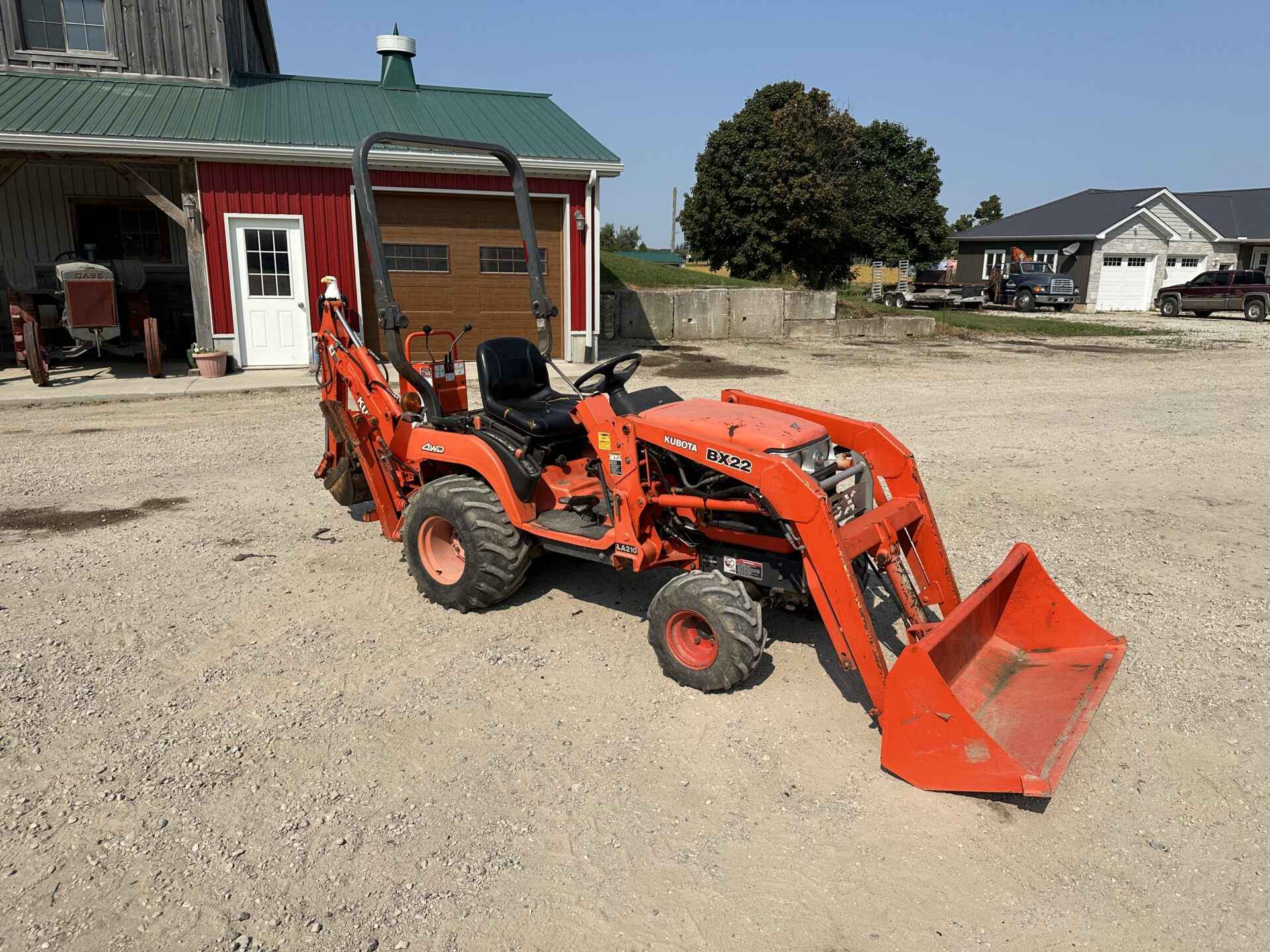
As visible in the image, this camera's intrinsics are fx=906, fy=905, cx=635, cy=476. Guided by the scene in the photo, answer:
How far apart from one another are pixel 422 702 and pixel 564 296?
12.2m

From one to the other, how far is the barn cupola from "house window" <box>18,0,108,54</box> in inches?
177

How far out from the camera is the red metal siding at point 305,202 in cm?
1336

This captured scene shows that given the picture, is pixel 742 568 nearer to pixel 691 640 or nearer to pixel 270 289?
pixel 691 640

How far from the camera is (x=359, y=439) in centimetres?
571

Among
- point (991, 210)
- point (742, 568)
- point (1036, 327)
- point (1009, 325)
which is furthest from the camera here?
point (991, 210)

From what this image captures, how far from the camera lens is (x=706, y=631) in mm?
4152

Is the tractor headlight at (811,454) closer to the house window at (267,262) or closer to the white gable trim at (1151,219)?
the house window at (267,262)

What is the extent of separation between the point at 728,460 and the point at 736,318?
16.9 m

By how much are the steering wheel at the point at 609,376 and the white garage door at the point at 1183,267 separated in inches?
1428

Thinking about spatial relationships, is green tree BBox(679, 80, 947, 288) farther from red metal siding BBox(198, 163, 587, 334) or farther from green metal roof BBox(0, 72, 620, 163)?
red metal siding BBox(198, 163, 587, 334)

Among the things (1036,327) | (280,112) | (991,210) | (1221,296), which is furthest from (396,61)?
(991,210)

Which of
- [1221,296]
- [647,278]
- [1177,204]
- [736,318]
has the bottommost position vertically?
[736,318]

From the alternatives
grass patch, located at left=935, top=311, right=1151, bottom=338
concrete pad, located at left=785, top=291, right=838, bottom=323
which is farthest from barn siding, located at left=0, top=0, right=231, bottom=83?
grass patch, located at left=935, top=311, right=1151, bottom=338

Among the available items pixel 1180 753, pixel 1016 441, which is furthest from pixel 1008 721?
pixel 1016 441
